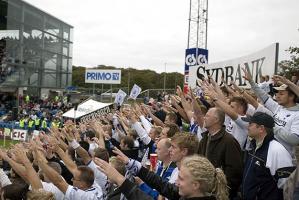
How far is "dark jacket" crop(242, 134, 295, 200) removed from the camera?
396 cm

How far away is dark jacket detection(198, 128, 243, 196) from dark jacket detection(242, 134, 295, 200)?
0.31 metres

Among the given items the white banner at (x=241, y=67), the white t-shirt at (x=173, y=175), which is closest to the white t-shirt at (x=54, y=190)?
the white t-shirt at (x=173, y=175)

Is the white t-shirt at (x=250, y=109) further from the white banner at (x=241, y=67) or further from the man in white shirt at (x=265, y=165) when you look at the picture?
the man in white shirt at (x=265, y=165)

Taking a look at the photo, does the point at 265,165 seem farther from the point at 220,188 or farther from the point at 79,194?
the point at 79,194

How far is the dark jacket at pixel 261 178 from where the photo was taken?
3955 mm

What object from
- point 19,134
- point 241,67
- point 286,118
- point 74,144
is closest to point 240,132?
point 286,118

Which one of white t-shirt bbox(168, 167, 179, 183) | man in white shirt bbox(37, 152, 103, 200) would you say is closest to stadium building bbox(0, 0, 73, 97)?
man in white shirt bbox(37, 152, 103, 200)

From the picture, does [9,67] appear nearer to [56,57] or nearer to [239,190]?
[56,57]

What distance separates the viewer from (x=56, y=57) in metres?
47.1

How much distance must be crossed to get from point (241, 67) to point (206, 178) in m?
6.91

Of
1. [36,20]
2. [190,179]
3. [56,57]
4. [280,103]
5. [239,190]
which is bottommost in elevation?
[239,190]

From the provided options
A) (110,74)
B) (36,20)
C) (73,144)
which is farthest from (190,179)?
(36,20)

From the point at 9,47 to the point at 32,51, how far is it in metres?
3.40

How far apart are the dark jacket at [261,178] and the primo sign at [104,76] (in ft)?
71.0
